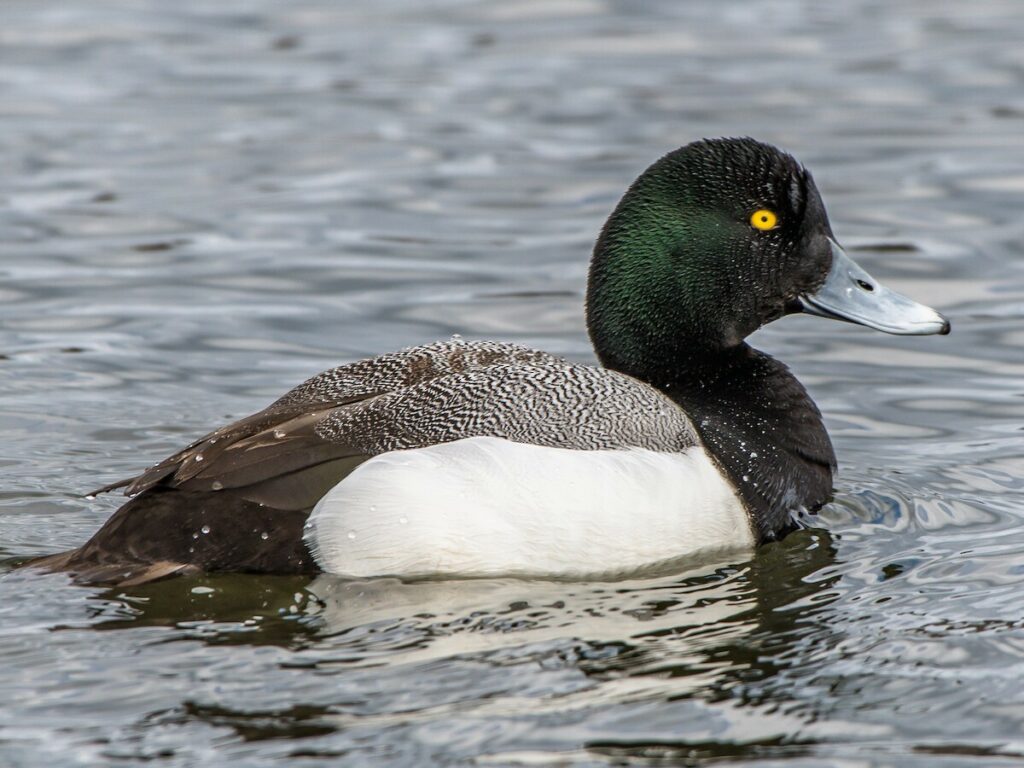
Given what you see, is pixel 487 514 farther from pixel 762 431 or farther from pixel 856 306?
pixel 856 306

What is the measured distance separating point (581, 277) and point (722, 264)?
349cm

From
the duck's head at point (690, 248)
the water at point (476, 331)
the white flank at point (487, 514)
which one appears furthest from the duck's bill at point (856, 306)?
the white flank at point (487, 514)

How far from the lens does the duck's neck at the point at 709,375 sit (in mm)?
6719

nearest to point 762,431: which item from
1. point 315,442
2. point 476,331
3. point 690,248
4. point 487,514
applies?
point 690,248

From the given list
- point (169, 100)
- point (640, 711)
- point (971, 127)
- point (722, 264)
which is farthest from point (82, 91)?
point (640, 711)

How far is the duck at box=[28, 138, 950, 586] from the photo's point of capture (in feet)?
19.2

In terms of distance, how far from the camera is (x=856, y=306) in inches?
279

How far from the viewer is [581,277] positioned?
33.8 feet

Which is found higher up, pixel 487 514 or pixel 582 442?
pixel 582 442

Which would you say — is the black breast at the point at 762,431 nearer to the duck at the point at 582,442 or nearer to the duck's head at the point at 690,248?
the duck at the point at 582,442

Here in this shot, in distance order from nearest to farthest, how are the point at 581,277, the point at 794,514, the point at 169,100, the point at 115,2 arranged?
the point at 794,514 → the point at 581,277 → the point at 169,100 → the point at 115,2

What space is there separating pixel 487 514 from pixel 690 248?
154 cm

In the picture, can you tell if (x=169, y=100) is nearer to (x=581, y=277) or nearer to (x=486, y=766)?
(x=581, y=277)

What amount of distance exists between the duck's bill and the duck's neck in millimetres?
345
